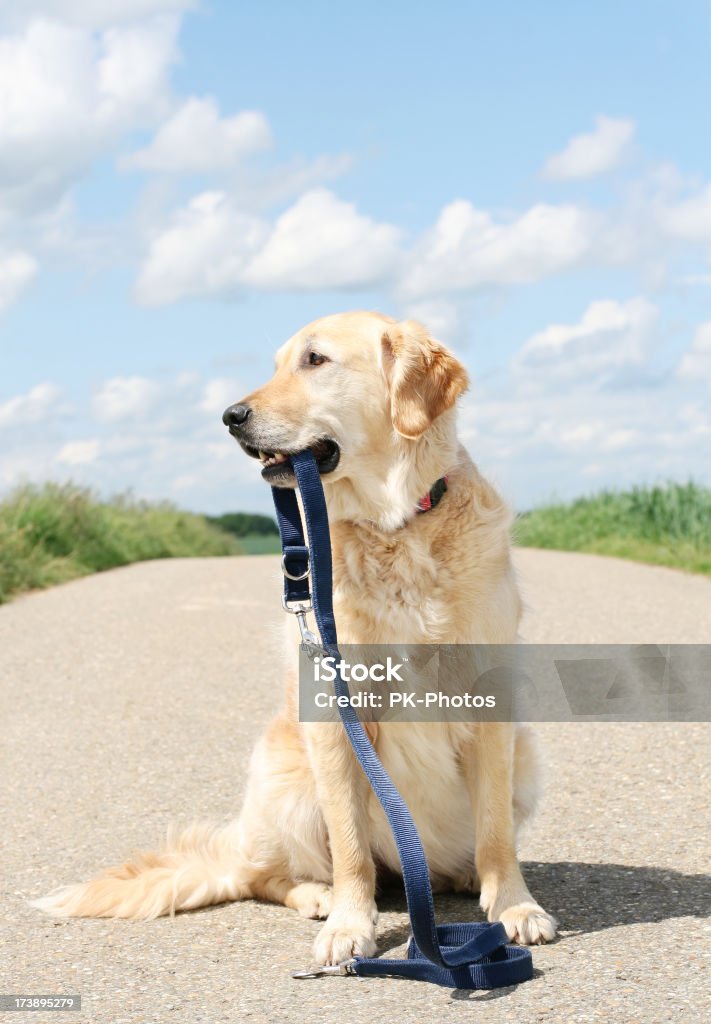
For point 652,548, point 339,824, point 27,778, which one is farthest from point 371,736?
point 652,548

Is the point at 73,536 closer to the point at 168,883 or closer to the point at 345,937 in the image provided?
the point at 168,883

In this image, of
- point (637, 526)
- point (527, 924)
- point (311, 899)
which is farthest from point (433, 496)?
point (637, 526)

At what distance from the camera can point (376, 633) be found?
364cm

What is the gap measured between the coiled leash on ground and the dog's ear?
369mm

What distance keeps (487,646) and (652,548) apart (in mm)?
14379

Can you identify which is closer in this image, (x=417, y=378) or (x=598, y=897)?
(x=417, y=378)

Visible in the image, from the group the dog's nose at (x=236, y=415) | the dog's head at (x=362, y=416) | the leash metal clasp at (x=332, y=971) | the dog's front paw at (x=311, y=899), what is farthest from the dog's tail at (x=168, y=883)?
the dog's nose at (x=236, y=415)

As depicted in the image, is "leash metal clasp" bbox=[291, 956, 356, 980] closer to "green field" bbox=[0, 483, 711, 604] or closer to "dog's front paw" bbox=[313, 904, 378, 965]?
"dog's front paw" bbox=[313, 904, 378, 965]

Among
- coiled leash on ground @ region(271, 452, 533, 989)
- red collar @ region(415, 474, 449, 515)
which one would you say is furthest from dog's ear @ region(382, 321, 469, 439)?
coiled leash on ground @ region(271, 452, 533, 989)

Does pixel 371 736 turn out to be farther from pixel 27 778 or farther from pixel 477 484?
pixel 27 778

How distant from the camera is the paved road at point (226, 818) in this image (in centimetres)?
321

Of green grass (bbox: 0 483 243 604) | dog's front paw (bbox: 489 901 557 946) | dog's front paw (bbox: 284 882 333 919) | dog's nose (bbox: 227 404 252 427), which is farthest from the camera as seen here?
green grass (bbox: 0 483 243 604)

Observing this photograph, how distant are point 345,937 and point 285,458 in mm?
1569

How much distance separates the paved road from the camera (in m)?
3.21
